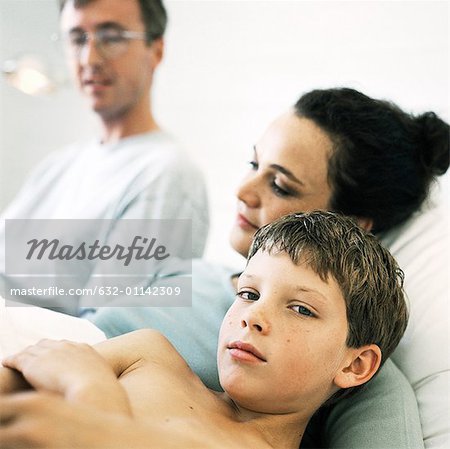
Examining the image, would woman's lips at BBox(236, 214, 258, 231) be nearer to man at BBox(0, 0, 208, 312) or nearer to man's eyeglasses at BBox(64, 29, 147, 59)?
man at BBox(0, 0, 208, 312)

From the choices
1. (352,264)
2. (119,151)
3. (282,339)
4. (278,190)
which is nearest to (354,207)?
(278,190)

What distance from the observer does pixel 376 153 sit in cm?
111

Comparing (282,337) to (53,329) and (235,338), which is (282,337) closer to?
(235,338)

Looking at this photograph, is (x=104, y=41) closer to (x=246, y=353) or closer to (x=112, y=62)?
(x=112, y=62)

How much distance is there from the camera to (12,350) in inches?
32.7

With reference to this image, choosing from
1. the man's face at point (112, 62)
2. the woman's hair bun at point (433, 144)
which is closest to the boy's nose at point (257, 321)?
the woman's hair bun at point (433, 144)

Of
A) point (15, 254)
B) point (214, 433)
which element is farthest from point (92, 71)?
point (214, 433)

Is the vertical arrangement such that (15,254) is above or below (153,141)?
below

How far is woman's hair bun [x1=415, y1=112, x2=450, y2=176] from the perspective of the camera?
1.17m

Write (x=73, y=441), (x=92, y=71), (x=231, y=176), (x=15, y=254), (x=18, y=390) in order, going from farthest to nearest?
(x=231, y=176) → (x=92, y=71) → (x=15, y=254) → (x=18, y=390) → (x=73, y=441)

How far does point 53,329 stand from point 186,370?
8.0 inches

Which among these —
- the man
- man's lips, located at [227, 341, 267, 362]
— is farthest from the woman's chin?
man's lips, located at [227, 341, 267, 362]

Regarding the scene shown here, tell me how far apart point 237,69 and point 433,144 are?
838 millimetres

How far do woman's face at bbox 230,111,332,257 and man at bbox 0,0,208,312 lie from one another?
26cm
